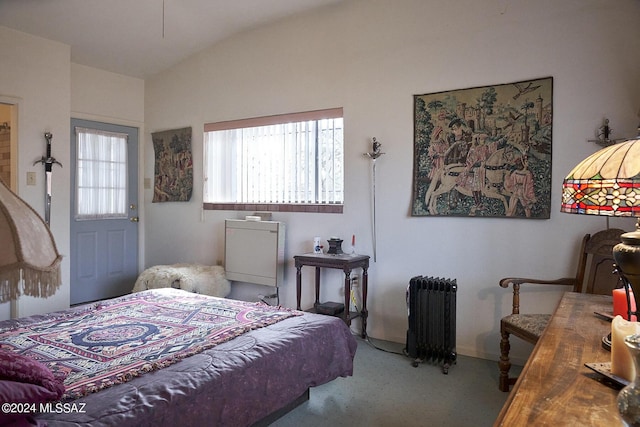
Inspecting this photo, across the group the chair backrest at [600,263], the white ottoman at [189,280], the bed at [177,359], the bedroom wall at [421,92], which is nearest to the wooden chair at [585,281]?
the chair backrest at [600,263]

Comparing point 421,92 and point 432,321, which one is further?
point 421,92

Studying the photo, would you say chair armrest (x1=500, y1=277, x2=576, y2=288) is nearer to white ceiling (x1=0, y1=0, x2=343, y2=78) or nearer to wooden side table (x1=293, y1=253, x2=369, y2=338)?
wooden side table (x1=293, y1=253, x2=369, y2=338)

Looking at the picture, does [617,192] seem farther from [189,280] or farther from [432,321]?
[189,280]

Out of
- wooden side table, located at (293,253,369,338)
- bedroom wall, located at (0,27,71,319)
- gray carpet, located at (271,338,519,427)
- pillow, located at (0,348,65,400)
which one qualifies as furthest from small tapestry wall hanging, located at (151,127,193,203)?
pillow, located at (0,348,65,400)

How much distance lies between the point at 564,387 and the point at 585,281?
7.39 feet

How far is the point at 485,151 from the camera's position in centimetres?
329

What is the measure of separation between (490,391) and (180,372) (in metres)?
2.00

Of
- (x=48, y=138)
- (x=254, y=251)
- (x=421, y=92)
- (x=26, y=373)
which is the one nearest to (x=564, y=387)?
(x=26, y=373)

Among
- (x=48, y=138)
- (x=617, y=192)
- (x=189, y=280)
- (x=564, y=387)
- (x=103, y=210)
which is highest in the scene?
(x=48, y=138)

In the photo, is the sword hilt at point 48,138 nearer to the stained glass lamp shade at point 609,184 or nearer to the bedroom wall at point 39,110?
the bedroom wall at point 39,110

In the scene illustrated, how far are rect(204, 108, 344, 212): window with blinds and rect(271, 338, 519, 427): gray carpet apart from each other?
61.5 inches

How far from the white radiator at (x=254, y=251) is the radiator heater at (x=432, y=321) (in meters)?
1.44

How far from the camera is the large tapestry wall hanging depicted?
3.10 metres

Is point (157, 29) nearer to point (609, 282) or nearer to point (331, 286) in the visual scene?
point (331, 286)
